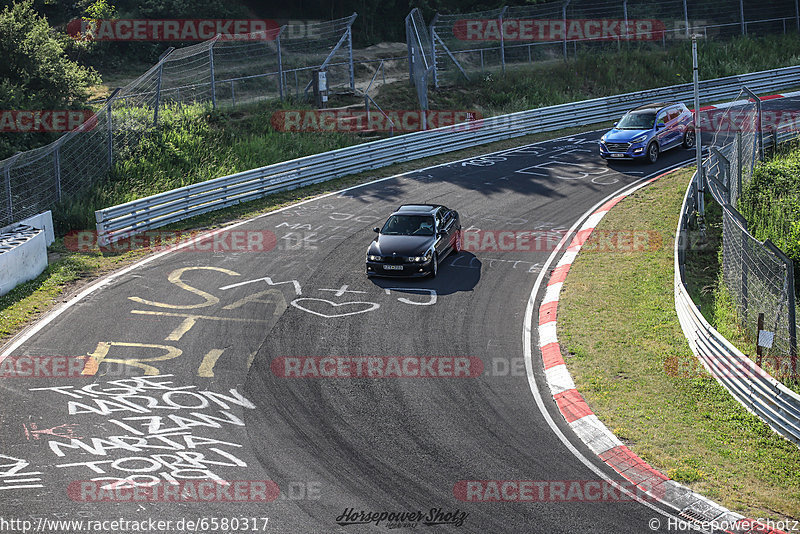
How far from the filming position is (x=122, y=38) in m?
43.0

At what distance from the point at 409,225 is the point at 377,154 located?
918 cm

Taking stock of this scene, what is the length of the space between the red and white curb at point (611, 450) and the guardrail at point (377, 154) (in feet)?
36.2

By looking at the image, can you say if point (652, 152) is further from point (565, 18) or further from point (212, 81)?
point (212, 81)

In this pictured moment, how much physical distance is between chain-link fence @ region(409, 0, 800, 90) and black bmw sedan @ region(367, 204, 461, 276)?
1680 centimetres

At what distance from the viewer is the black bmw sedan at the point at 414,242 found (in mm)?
17656

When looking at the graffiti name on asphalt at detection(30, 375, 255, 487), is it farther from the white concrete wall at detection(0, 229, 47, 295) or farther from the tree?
the tree

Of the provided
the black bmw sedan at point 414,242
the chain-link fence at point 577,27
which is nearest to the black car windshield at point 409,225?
the black bmw sedan at point 414,242

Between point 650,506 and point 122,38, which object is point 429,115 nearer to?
point 122,38

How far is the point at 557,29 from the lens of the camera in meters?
38.1

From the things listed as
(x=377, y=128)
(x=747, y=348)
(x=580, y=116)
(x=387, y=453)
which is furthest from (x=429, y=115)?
(x=387, y=453)

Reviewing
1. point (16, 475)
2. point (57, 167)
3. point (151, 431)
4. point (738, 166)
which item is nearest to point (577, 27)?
point (738, 166)

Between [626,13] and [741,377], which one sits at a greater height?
[626,13]

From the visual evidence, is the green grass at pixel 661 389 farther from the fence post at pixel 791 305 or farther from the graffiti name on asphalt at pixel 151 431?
the graffiti name on asphalt at pixel 151 431

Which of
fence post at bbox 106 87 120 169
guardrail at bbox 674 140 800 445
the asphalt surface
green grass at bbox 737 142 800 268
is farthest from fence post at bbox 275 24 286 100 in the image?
guardrail at bbox 674 140 800 445
